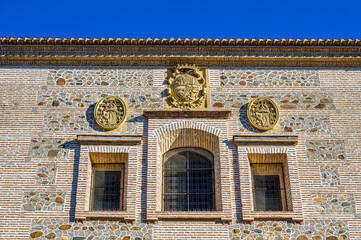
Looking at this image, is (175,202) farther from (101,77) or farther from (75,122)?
(101,77)

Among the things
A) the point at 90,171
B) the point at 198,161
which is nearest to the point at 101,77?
the point at 90,171

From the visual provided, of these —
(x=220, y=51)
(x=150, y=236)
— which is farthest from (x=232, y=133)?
(x=150, y=236)

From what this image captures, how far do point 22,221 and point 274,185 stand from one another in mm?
5896

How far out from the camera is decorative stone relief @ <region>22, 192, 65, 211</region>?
34.7ft

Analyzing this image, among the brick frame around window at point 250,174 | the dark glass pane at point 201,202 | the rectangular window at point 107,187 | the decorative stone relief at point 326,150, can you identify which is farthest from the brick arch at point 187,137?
the decorative stone relief at point 326,150

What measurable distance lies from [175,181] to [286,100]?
351 cm

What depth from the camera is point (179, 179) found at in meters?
11.5

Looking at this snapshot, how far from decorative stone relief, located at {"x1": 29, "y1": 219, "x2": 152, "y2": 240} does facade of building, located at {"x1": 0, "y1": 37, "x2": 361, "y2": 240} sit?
2cm

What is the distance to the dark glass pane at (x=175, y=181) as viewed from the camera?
11.3 meters

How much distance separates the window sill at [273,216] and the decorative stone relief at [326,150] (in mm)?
1541

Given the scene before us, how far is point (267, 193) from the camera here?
1131 cm

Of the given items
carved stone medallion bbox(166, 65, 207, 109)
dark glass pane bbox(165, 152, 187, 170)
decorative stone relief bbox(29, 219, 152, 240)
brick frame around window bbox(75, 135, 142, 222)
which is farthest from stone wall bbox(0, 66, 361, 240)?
dark glass pane bbox(165, 152, 187, 170)

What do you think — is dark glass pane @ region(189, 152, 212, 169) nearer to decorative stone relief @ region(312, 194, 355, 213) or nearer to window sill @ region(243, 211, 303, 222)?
window sill @ region(243, 211, 303, 222)

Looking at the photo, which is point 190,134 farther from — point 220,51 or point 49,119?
point 49,119
